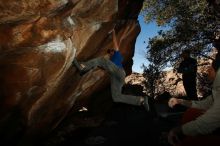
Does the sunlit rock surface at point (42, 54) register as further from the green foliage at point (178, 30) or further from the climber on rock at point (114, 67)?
the green foliage at point (178, 30)

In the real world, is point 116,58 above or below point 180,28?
below

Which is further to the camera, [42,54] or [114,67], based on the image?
[114,67]

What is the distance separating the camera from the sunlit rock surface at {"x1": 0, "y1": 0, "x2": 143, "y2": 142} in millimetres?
7770

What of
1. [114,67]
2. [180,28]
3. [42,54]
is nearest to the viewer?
[42,54]

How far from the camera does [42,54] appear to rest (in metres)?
8.61

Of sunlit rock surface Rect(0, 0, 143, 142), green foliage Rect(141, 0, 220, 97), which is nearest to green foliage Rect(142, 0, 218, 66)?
green foliage Rect(141, 0, 220, 97)

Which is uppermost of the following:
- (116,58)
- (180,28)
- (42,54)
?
(180,28)

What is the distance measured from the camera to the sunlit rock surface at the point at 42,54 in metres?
7.77

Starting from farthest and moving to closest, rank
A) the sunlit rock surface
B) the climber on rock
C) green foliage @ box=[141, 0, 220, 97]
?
1. green foliage @ box=[141, 0, 220, 97]
2. the climber on rock
3. the sunlit rock surface

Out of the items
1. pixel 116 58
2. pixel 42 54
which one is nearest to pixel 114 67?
pixel 116 58

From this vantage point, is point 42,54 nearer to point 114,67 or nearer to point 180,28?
point 114,67

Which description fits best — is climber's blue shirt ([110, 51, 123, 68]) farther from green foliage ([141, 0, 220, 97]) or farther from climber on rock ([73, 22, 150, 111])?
green foliage ([141, 0, 220, 97])

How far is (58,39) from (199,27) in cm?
1183

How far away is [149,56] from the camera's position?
2077cm
